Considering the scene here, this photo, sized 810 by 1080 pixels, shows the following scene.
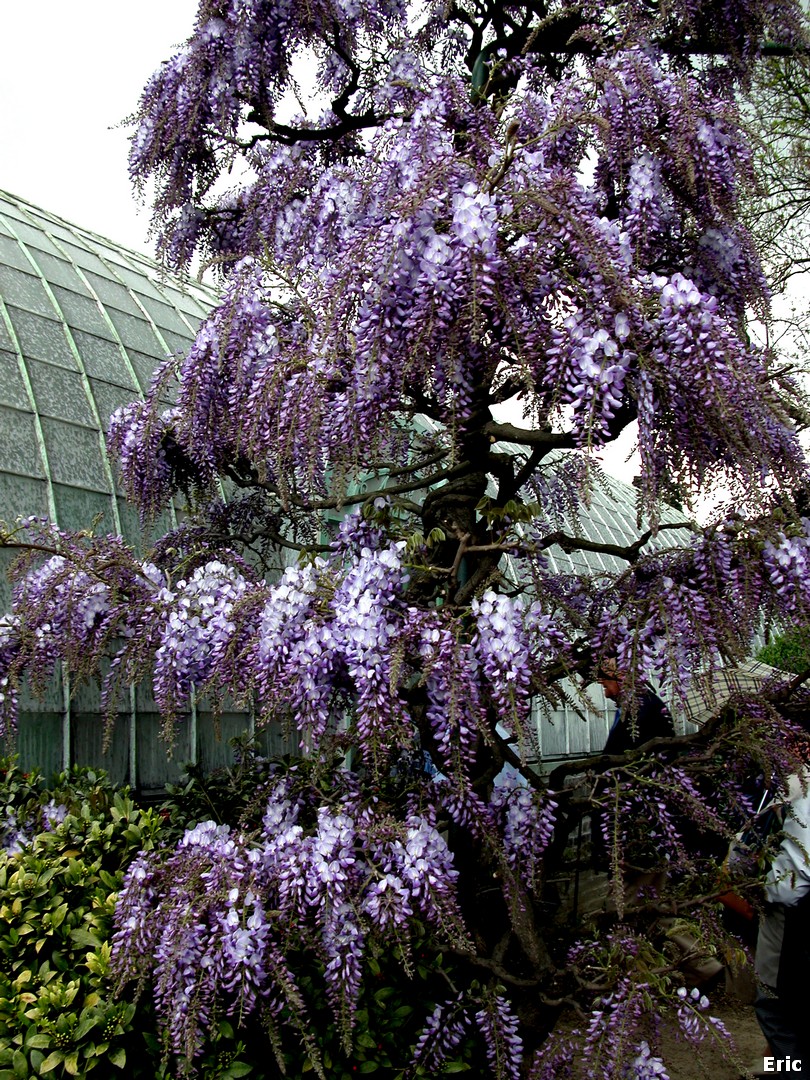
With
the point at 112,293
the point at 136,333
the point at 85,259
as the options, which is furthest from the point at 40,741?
the point at 85,259

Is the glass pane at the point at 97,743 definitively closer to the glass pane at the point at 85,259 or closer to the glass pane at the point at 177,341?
the glass pane at the point at 177,341

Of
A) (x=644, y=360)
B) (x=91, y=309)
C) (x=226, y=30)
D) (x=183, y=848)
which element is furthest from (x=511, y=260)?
(x=91, y=309)

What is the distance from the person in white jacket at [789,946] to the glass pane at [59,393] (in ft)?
14.2

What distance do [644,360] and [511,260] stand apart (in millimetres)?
518

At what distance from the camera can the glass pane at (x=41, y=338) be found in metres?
5.51

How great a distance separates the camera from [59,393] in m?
5.48

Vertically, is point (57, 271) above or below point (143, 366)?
above

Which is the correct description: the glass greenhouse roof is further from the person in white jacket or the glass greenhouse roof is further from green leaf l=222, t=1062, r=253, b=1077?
the person in white jacket

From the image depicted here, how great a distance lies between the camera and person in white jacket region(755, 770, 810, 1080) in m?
3.72

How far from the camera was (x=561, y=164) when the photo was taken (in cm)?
340

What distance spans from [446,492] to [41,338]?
10.3 feet

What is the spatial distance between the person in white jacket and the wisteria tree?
27 cm

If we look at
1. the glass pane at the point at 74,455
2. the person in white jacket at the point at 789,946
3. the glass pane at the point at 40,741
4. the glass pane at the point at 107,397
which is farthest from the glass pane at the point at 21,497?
the person in white jacket at the point at 789,946

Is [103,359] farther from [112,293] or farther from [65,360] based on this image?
[112,293]
